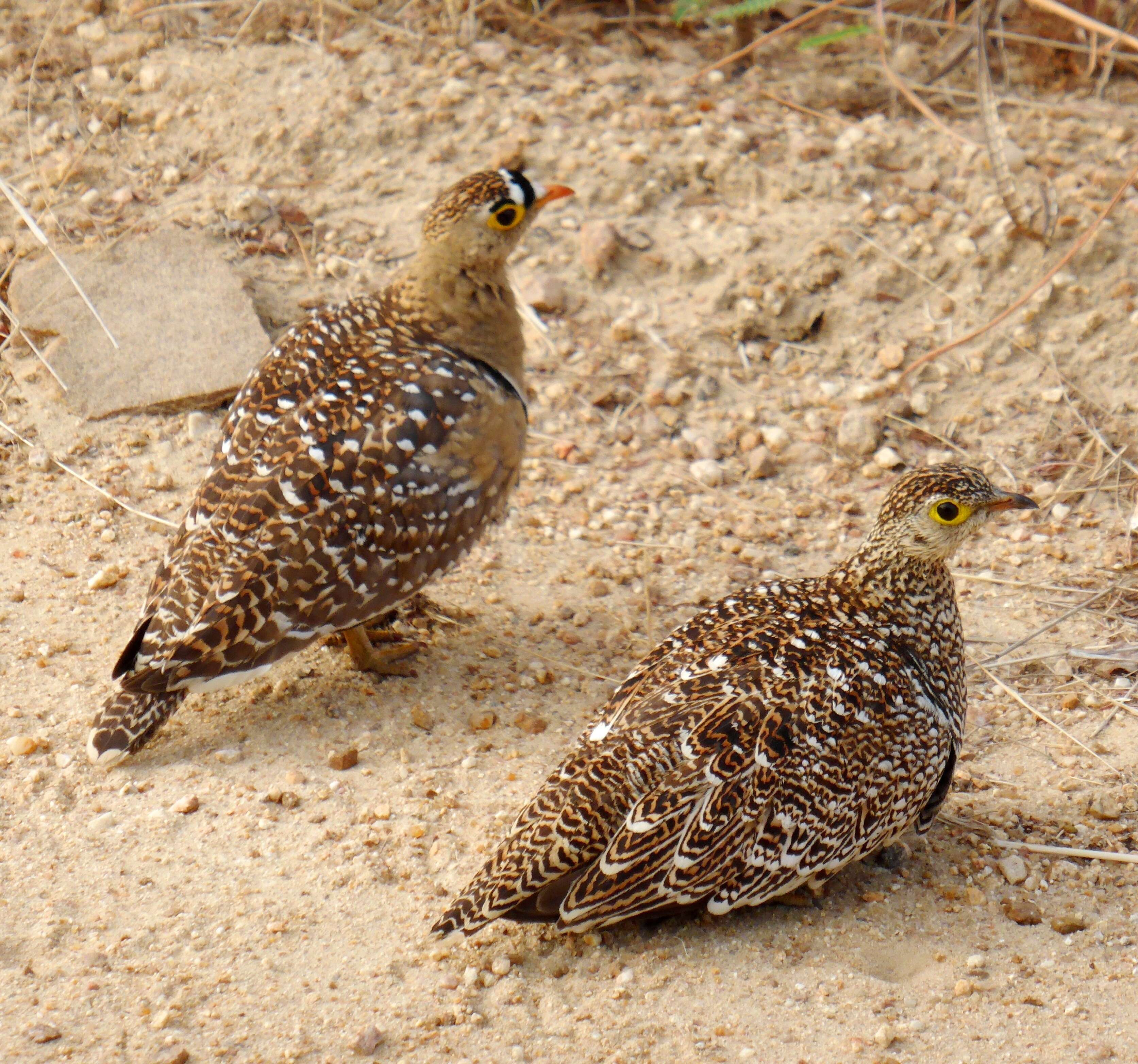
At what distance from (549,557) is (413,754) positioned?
1.30 metres

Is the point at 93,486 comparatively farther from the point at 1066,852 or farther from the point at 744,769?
the point at 1066,852

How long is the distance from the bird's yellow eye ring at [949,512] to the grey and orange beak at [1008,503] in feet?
0.27

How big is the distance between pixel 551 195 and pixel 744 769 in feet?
7.91

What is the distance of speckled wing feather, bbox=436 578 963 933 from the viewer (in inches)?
132

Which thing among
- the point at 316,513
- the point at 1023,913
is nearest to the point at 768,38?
the point at 316,513

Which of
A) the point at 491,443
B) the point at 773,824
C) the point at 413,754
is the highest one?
the point at 491,443

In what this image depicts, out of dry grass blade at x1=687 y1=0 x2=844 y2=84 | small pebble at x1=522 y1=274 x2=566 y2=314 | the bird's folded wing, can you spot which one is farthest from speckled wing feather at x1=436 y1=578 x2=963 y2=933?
dry grass blade at x1=687 y1=0 x2=844 y2=84

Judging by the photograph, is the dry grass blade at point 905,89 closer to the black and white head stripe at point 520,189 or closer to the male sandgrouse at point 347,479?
Answer: the black and white head stripe at point 520,189

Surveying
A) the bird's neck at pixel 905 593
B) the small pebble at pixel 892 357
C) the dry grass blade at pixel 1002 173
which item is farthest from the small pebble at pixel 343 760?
the dry grass blade at pixel 1002 173

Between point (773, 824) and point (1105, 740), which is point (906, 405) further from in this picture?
point (773, 824)

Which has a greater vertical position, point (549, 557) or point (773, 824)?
point (773, 824)

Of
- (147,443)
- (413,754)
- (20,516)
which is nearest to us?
(413,754)

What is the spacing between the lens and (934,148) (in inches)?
259

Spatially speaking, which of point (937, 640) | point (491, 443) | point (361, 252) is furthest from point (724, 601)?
point (361, 252)
